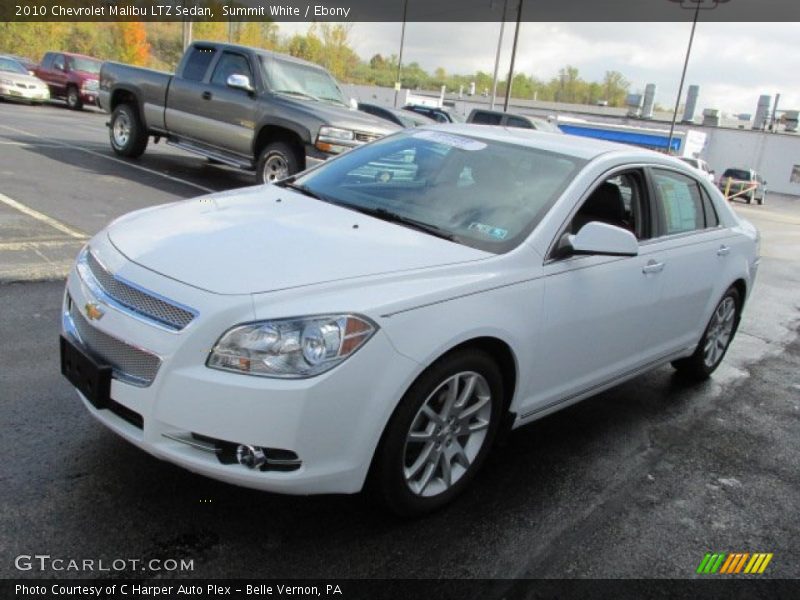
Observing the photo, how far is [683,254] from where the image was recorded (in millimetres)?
4395

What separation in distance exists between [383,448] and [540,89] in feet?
481

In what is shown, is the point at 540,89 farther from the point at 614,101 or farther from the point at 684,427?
the point at 684,427

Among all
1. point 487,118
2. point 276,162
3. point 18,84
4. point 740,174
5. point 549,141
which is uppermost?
point 487,118

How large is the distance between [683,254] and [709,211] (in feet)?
2.48

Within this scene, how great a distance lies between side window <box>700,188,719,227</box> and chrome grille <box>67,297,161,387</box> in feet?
12.6

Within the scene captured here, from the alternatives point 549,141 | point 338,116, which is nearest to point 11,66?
point 338,116

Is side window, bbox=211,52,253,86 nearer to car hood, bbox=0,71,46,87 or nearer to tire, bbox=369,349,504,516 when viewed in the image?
tire, bbox=369,349,504,516

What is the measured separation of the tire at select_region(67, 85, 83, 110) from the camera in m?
25.9

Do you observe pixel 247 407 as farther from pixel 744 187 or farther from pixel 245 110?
pixel 744 187

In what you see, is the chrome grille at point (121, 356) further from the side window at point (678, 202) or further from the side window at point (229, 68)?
the side window at point (229, 68)

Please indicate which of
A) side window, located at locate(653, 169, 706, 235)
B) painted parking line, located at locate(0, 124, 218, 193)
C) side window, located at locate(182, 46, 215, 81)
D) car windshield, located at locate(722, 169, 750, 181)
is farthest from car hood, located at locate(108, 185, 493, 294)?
car windshield, located at locate(722, 169, 750, 181)

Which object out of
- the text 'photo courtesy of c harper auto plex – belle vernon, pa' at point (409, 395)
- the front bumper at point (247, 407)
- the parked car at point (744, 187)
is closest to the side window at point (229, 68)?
the text 'photo courtesy of c harper auto plex – belle vernon, pa' at point (409, 395)

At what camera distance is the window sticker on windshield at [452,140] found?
4079 millimetres

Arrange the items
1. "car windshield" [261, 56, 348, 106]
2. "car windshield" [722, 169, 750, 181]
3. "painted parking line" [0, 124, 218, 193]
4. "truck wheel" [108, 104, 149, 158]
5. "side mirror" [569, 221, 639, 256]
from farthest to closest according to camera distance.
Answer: "car windshield" [722, 169, 750, 181] → "truck wheel" [108, 104, 149, 158] → "painted parking line" [0, 124, 218, 193] → "car windshield" [261, 56, 348, 106] → "side mirror" [569, 221, 639, 256]
